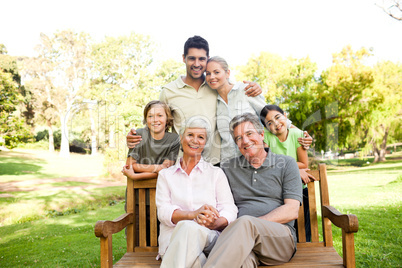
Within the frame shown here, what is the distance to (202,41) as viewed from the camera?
3.45 m

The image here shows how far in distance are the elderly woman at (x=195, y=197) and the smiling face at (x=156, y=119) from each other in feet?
1.82

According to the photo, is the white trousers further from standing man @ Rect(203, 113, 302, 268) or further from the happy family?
standing man @ Rect(203, 113, 302, 268)

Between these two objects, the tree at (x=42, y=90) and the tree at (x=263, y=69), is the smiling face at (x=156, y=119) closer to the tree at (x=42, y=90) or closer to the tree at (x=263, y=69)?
the tree at (x=42, y=90)

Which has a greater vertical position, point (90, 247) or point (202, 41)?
point (202, 41)

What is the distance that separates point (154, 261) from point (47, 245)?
404 centimetres

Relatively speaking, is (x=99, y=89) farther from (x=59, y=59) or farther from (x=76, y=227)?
(x=76, y=227)

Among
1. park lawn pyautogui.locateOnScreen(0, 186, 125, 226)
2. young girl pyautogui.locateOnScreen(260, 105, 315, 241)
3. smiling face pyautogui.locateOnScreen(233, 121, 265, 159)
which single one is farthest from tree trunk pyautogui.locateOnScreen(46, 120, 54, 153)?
smiling face pyautogui.locateOnScreen(233, 121, 265, 159)

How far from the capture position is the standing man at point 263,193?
92.6 inches

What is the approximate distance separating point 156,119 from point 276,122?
1187 millimetres

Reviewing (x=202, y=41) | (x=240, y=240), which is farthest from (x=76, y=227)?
(x=240, y=240)

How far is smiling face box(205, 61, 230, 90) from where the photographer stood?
3.27 metres

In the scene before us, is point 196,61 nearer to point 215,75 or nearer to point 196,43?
point 196,43

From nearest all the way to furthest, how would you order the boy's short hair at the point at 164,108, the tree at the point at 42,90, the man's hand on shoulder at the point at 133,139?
the man's hand on shoulder at the point at 133,139 → the boy's short hair at the point at 164,108 → the tree at the point at 42,90

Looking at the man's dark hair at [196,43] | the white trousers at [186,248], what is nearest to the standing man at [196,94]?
the man's dark hair at [196,43]
